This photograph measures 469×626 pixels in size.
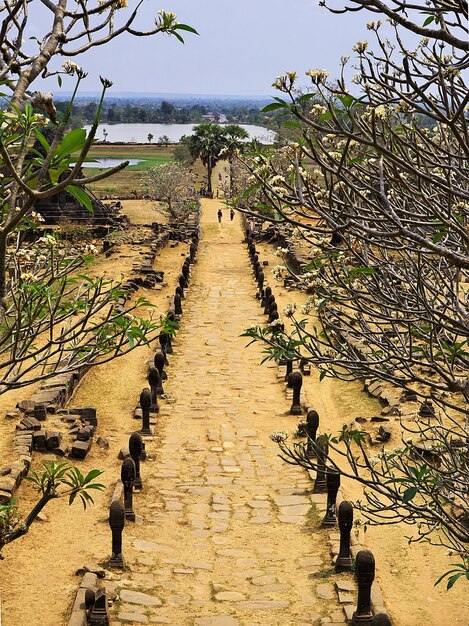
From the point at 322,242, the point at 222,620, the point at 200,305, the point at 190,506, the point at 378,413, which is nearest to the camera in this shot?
the point at 322,242

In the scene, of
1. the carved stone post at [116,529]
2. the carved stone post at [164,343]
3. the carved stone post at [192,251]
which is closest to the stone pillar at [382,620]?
the carved stone post at [116,529]

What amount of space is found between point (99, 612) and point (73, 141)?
5.06 meters

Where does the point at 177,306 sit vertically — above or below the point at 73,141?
below

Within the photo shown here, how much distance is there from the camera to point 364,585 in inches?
311

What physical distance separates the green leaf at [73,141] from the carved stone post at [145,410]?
906 centimetres

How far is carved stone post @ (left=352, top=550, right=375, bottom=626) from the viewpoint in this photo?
25.6ft

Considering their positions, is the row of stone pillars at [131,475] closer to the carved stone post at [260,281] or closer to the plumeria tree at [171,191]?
the carved stone post at [260,281]

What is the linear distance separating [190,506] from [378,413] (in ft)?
14.9

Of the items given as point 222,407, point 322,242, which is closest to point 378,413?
point 222,407

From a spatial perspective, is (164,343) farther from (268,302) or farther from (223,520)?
(223,520)

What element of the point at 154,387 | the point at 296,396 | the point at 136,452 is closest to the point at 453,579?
the point at 136,452

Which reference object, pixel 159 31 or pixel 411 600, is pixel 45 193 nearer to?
pixel 159 31

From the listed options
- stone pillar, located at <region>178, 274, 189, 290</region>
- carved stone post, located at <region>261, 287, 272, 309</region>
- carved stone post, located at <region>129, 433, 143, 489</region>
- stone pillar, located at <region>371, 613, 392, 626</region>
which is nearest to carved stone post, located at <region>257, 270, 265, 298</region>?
carved stone post, located at <region>261, 287, 272, 309</region>

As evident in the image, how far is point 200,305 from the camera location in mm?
24516
